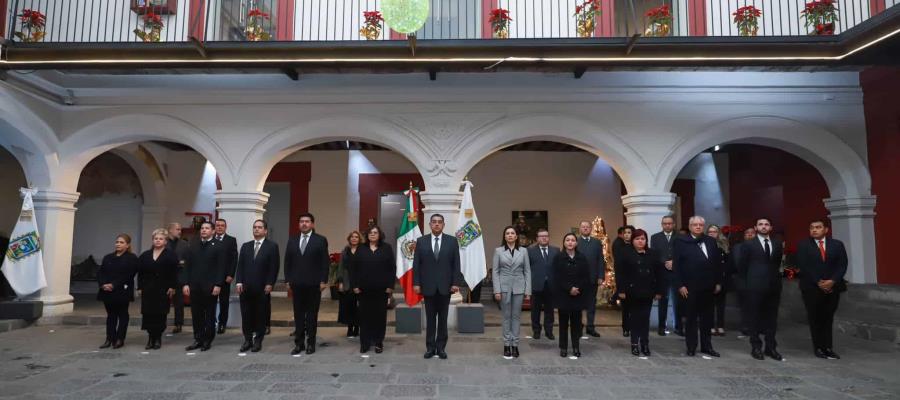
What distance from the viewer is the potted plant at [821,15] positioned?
20.7ft

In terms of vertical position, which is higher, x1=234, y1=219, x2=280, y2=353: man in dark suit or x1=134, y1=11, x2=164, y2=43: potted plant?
x1=134, y1=11, x2=164, y2=43: potted plant

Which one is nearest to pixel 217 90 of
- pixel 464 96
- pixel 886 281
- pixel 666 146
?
pixel 464 96

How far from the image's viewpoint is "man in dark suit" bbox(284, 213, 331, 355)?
537 centimetres

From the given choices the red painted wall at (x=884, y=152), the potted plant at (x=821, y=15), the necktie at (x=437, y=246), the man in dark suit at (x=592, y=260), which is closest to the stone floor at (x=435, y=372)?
the man in dark suit at (x=592, y=260)

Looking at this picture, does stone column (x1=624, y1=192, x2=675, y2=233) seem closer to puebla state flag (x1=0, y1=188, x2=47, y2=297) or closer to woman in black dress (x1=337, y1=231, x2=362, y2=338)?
woman in black dress (x1=337, y1=231, x2=362, y2=338)

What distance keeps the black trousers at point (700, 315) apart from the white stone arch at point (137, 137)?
19.6 feet

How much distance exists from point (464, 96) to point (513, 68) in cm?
102

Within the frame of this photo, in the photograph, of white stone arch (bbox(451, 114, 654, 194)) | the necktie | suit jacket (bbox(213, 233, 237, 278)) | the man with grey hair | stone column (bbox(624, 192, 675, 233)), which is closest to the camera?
the necktie

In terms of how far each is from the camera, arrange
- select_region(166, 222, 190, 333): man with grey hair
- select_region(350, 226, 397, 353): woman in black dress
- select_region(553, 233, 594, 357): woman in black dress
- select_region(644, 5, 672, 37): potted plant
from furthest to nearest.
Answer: select_region(644, 5, 672, 37): potted plant, select_region(166, 222, 190, 333): man with grey hair, select_region(350, 226, 397, 353): woman in black dress, select_region(553, 233, 594, 357): woman in black dress

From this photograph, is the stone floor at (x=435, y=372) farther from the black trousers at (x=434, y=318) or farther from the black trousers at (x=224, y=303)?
the black trousers at (x=224, y=303)

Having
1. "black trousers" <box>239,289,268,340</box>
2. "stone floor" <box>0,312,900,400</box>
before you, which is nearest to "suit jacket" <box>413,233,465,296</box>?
"stone floor" <box>0,312,900,400</box>

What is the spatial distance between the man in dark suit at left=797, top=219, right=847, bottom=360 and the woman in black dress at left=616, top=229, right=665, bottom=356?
4.84 feet

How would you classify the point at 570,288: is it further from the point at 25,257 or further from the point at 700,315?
the point at 25,257

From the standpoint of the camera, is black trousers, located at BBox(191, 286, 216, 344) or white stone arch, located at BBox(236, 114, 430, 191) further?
white stone arch, located at BBox(236, 114, 430, 191)
